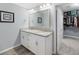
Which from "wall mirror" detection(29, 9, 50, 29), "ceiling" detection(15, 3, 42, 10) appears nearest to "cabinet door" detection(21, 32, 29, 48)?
"wall mirror" detection(29, 9, 50, 29)

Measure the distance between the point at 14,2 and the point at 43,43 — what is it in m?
0.87

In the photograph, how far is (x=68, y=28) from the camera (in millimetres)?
1378

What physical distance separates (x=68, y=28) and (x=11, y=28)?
0.98m

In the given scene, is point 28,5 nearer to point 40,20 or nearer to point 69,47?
point 40,20

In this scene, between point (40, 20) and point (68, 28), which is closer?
point (68, 28)

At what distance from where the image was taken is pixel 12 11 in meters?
1.38

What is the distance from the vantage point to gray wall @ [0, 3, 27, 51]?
136cm

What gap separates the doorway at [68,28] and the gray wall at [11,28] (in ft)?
2.07

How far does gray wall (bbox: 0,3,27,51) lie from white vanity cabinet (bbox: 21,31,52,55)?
0.43ft

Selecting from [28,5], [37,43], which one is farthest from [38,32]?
[28,5]

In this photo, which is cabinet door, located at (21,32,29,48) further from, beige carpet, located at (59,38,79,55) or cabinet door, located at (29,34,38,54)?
beige carpet, located at (59,38,79,55)

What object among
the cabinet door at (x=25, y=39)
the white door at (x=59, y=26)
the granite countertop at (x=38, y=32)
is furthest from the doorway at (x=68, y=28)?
the cabinet door at (x=25, y=39)

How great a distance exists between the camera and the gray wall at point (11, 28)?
4.46 ft
